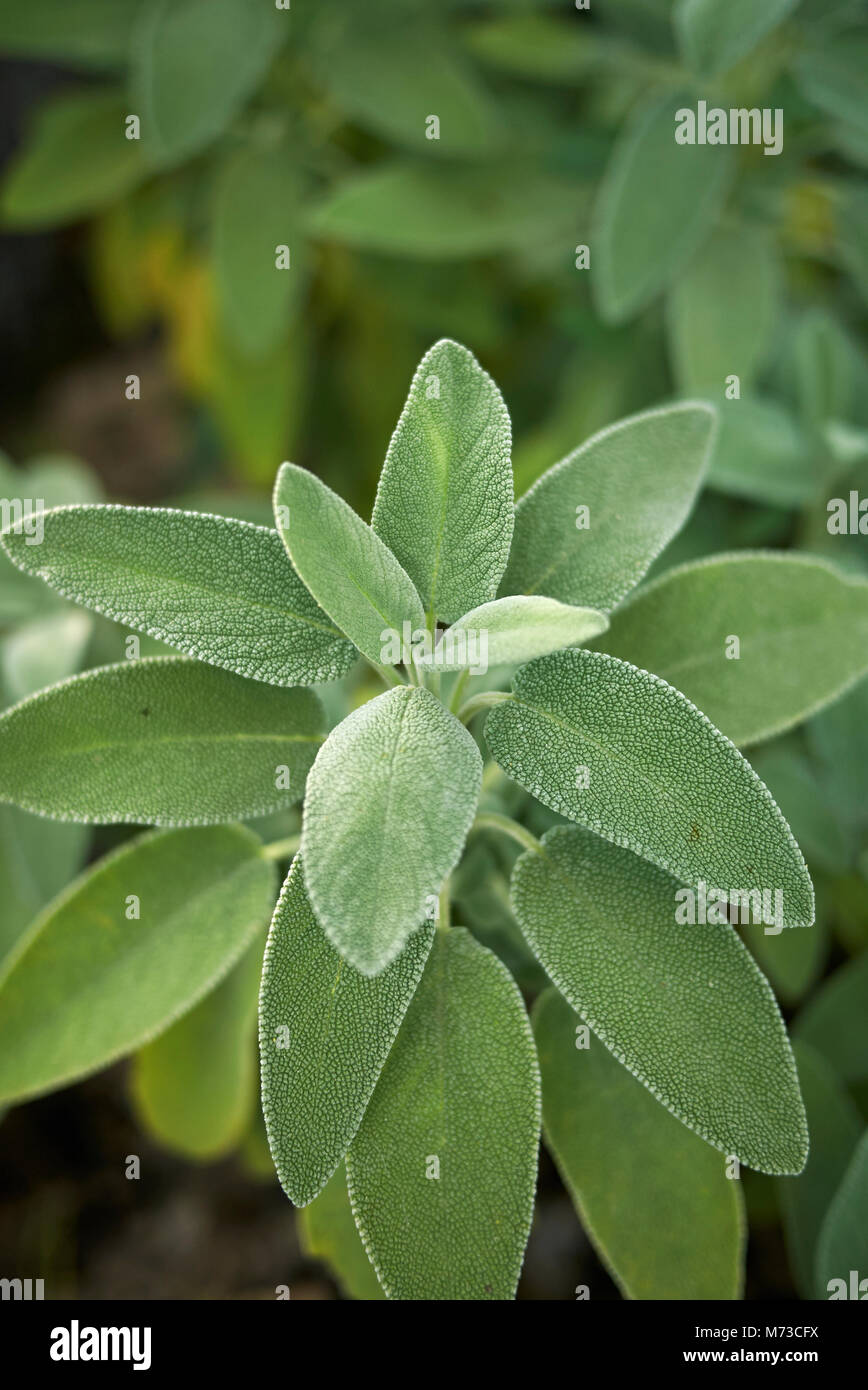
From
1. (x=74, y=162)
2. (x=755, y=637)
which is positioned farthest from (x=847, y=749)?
(x=74, y=162)

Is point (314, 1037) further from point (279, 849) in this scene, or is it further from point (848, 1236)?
point (848, 1236)

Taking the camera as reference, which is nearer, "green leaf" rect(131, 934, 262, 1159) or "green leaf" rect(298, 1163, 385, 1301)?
"green leaf" rect(298, 1163, 385, 1301)

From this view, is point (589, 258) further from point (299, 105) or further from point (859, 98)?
point (299, 105)

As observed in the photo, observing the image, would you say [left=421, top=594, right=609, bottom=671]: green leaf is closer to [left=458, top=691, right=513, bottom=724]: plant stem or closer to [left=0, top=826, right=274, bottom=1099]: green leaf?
[left=458, top=691, right=513, bottom=724]: plant stem

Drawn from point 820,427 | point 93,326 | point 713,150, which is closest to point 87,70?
point 93,326

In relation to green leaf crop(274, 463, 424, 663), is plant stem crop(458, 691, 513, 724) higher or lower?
lower

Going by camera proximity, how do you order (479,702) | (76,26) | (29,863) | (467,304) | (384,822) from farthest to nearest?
(467,304)
(76,26)
(29,863)
(479,702)
(384,822)

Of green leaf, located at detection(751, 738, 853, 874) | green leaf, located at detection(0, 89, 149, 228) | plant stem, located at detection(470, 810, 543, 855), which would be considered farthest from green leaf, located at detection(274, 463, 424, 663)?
green leaf, located at detection(0, 89, 149, 228)
